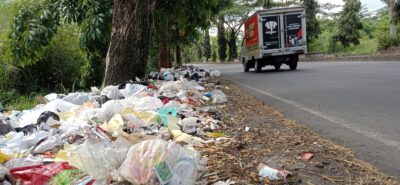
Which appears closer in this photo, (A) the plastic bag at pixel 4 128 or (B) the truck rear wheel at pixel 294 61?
(A) the plastic bag at pixel 4 128

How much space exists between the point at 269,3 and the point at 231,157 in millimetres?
44592

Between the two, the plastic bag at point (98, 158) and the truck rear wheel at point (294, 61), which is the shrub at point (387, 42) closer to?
the truck rear wheel at point (294, 61)

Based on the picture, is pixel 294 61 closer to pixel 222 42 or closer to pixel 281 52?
pixel 281 52

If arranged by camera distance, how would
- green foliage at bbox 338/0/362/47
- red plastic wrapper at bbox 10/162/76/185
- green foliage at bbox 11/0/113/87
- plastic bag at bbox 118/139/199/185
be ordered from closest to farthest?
plastic bag at bbox 118/139/199/185 → red plastic wrapper at bbox 10/162/76/185 → green foliage at bbox 11/0/113/87 → green foliage at bbox 338/0/362/47

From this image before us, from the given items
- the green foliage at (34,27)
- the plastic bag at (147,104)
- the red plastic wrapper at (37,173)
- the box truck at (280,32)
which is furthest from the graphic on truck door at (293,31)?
the red plastic wrapper at (37,173)

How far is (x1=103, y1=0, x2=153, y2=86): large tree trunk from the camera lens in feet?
26.6

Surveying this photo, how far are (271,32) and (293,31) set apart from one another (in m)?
1.00

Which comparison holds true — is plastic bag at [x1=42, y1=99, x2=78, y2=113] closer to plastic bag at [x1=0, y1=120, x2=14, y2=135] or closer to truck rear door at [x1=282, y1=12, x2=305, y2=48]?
plastic bag at [x1=0, y1=120, x2=14, y2=135]

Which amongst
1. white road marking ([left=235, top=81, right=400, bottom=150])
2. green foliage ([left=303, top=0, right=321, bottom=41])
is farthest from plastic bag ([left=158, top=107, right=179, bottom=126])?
green foliage ([left=303, top=0, right=321, bottom=41])

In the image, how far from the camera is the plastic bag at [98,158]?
8.20 feet

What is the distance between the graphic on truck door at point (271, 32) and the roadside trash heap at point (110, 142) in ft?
39.1

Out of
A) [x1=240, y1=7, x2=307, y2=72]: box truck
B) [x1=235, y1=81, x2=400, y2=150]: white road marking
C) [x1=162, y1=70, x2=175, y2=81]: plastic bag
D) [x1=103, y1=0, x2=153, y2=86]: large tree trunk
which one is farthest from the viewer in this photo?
[x1=240, y1=7, x2=307, y2=72]: box truck

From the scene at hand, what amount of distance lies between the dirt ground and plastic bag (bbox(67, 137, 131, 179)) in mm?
582

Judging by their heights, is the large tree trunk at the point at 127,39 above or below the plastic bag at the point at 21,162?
above
